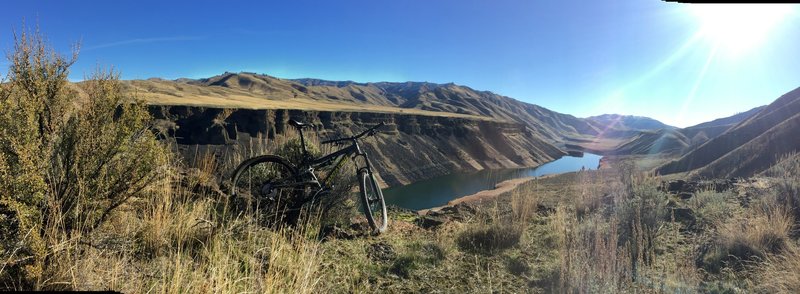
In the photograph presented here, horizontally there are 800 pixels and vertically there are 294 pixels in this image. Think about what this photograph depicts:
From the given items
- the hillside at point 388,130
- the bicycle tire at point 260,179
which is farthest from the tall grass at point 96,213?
the hillside at point 388,130

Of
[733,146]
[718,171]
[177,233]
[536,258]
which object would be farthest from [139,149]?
[733,146]

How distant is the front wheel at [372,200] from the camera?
17.3 ft

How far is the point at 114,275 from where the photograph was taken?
85.0 inches

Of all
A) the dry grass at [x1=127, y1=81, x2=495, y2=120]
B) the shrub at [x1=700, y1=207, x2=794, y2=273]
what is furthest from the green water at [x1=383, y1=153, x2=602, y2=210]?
the shrub at [x1=700, y1=207, x2=794, y2=273]

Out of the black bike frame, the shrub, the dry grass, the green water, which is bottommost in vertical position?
the green water

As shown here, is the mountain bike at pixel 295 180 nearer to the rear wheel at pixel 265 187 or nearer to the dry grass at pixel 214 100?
the rear wheel at pixel 265 187

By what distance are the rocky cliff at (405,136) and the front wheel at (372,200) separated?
85.9ft

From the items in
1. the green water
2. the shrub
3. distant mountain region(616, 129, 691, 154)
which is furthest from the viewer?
distant mountain region(616, 129, 691, 154)

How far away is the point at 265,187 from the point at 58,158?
1.95 metres

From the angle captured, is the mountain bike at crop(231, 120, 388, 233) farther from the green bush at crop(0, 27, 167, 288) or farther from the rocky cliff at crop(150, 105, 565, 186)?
the rocky cliff at crop(150, 105, 565, 186)

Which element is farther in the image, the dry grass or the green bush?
the dry grass

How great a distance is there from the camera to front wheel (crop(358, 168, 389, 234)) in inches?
208

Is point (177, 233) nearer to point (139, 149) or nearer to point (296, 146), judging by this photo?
point (139, 149)

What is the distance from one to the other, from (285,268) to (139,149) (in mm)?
1857
